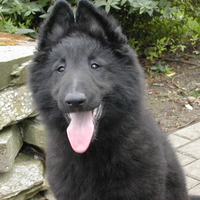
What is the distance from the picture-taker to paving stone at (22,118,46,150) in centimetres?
341

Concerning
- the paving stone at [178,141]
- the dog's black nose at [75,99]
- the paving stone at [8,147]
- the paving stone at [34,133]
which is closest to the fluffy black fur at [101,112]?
the dog's black nose at [75,99]

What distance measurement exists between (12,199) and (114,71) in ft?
5.60

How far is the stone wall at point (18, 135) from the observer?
316 cm

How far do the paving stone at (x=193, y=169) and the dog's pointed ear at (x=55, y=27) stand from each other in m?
2.25

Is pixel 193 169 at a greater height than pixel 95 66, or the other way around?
pixel 95 66

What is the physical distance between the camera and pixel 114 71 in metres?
2.54

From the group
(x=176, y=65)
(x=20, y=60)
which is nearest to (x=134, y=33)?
(x=176, y=65)

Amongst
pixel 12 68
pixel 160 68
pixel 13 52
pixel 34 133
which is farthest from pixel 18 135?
pixel 160 68

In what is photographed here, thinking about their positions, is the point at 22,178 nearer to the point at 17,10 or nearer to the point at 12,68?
the point at 12,68

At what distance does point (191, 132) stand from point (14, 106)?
105 inches

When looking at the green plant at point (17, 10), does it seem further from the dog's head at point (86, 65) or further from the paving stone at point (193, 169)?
the paving stone at point (193, 169)

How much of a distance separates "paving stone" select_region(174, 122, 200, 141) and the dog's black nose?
9.37 feet

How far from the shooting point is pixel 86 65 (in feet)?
8.06

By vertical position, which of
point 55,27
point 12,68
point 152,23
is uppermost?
point 55,27
